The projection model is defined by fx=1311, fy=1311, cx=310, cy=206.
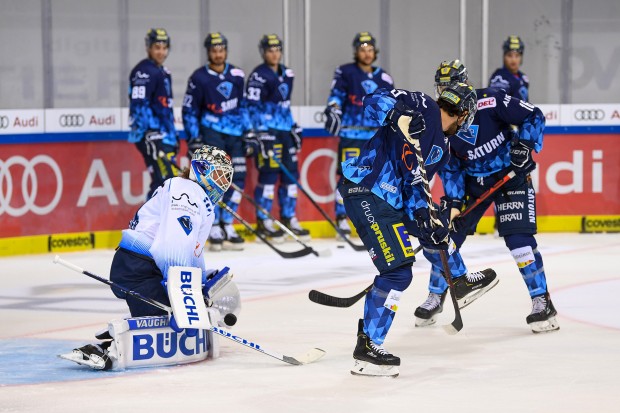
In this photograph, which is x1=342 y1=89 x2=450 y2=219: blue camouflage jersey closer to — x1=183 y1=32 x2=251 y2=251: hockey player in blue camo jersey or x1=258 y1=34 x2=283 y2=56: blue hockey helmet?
x1=183 y1=32 x2=251 y2=251: hockey player in blue camo jersey

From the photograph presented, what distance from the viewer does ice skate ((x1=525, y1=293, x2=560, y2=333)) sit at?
6.32m

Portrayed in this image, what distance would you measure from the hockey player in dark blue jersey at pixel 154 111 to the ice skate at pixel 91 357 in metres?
4.51

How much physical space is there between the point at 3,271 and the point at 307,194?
8.22ft

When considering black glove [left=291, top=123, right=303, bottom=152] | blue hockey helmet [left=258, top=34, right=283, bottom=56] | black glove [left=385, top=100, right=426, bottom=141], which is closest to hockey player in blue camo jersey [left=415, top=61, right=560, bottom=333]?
black glove [left=385, top=100, right=426, bottom=141]

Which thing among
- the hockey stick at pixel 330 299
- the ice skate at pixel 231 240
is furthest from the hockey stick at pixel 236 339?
the ice skate at pixel 231 240

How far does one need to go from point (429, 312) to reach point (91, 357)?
1.94m

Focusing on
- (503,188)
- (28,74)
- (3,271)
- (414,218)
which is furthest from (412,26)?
(414,218)

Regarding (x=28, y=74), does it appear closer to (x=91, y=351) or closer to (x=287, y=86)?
(x=287, y=86)

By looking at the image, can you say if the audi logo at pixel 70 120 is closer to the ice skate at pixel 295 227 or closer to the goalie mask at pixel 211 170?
the ice skate at pixel 295 227

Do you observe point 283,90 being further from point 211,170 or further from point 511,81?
point 211,170

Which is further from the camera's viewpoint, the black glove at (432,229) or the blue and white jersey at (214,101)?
the blue and white jersey at (214,101)

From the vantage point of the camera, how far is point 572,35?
11648 millimetres

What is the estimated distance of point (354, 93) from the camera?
10.6 meters

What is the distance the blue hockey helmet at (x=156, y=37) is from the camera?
9.92 metres
